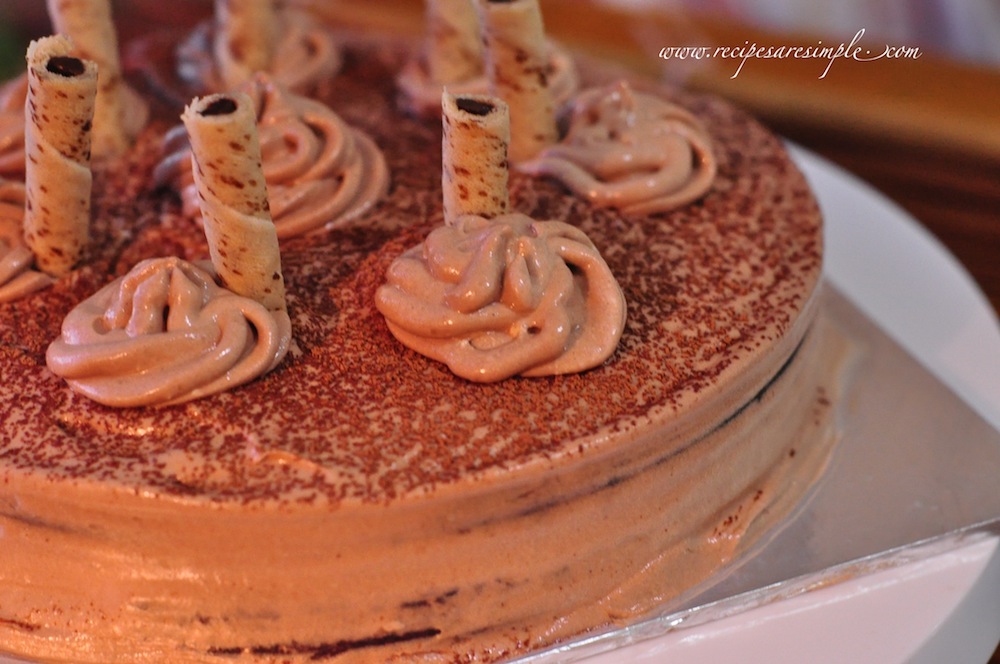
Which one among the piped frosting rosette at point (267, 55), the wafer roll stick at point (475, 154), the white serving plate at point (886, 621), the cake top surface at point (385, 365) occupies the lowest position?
the white serving plate at point (886, 621)

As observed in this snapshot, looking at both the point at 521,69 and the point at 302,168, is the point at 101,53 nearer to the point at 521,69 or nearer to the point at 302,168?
the point at 302,168

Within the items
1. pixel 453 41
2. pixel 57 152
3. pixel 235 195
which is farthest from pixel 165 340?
pixel 453 41

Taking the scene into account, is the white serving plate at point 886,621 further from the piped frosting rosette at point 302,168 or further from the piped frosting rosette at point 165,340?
the piped frosting rosette at point 302,168

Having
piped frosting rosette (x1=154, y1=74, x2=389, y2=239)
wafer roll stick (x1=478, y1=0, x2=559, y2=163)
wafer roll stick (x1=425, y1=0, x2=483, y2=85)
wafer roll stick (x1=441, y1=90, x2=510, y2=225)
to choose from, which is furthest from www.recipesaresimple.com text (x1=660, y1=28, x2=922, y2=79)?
wafer roll stick (x1=441, y1=90, x2=510, y2=225)

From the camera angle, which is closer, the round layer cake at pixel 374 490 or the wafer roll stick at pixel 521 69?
the round layer cake at pixel 374 490

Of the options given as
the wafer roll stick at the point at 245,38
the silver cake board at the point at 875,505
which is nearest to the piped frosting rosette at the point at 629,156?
the silver cake board at the point at 875,505

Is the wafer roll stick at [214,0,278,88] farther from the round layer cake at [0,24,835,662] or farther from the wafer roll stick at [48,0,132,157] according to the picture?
the round layer cake at [0,24,835,662]

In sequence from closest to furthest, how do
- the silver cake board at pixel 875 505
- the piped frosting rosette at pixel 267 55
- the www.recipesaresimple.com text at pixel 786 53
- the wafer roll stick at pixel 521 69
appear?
the silver cake board at pixel 875 505 < the wafer roll stick at pixel 521 69 < the piped frosting rosette at pixel 267 55 < the www.recipesaresimple.com text at pixel 786 53
